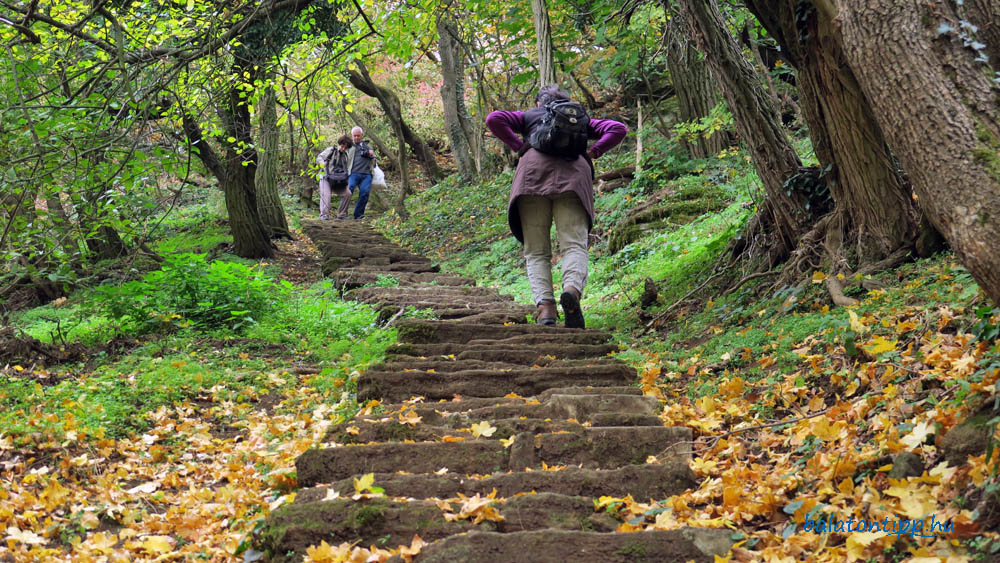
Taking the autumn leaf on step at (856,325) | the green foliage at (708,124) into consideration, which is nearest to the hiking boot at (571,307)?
the autumn leaf on step at (856,325)

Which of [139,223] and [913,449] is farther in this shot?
[139,223]

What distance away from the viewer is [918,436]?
2619 millimetres

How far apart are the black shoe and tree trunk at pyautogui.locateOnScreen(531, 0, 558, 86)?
8.98 ft

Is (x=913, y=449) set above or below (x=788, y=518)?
above

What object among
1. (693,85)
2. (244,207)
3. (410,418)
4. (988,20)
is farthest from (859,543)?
(244,207)

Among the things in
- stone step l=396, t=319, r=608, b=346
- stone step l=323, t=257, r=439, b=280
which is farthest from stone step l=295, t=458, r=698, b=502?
stone step l=323, t=257, r=439, b=280

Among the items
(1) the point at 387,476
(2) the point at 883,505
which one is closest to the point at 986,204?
(2) the point at 883,505

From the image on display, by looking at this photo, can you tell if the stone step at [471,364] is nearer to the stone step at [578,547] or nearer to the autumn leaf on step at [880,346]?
the autumn leaf on step at [880,346]

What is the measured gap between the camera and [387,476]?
307 centimetres

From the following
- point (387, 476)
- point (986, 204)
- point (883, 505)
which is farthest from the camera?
point (387, 476)

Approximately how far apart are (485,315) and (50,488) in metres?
4.01

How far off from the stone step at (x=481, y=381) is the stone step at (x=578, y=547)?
2.21 metres

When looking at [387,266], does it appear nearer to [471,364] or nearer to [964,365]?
[471,364]

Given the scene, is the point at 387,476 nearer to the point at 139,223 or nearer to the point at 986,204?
the point at 986,204
